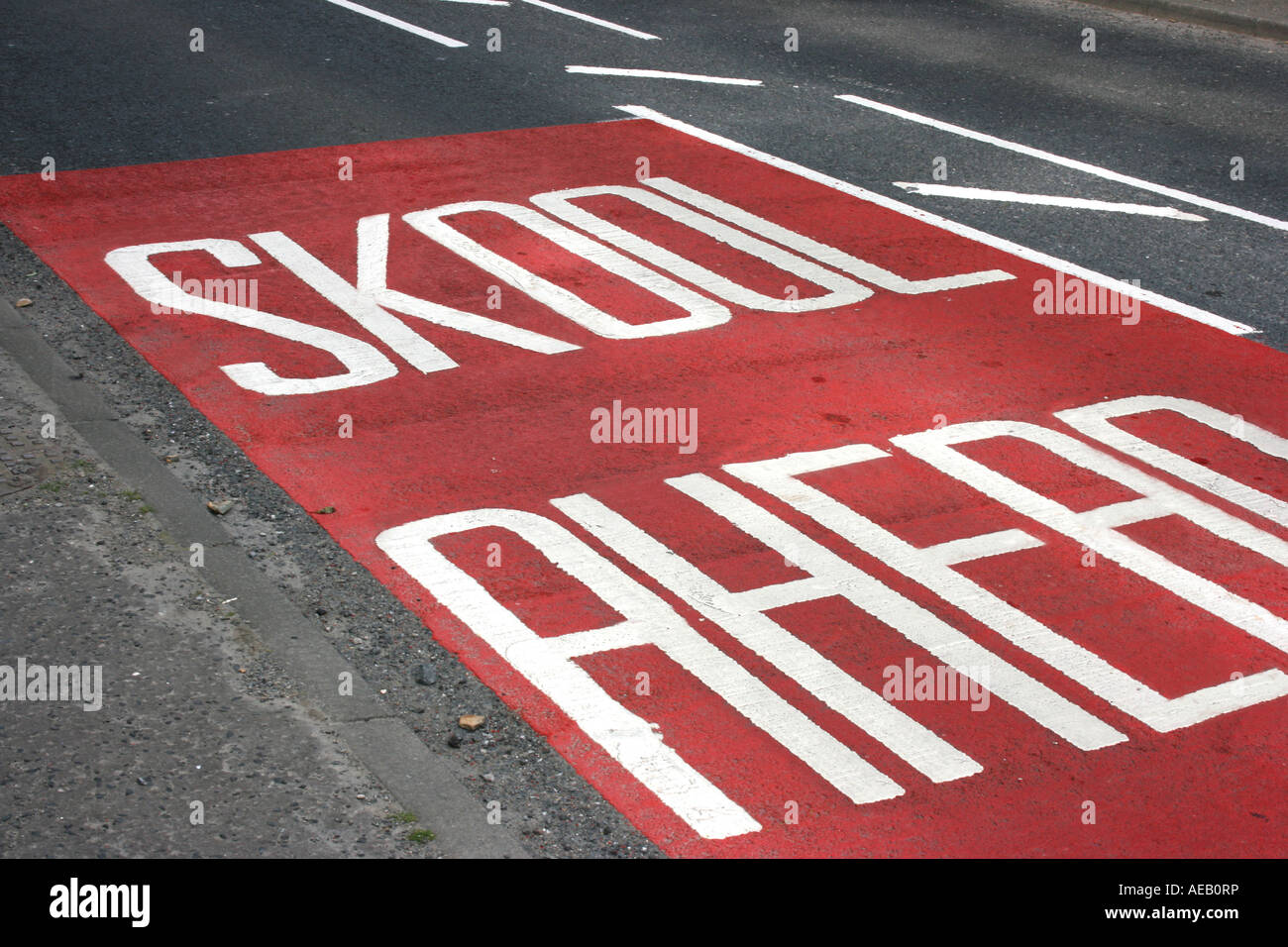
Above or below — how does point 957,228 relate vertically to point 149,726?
above

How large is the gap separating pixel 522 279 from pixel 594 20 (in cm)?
749

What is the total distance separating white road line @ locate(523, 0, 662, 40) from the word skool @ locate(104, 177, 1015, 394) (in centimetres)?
509

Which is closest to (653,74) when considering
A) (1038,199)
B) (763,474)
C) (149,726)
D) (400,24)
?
(400,24)

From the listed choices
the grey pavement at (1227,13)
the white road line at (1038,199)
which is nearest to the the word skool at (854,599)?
the white road line at (1038,199)

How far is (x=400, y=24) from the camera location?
1488 cm

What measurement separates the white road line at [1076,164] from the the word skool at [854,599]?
139 inches

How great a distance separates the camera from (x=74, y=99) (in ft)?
39.1

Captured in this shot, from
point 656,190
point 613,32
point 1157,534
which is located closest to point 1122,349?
point 1157,534

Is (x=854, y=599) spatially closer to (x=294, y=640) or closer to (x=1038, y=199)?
(x=294, y=640)

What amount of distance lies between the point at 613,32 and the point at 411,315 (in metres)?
7.56

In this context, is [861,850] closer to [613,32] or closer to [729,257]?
[729,257]

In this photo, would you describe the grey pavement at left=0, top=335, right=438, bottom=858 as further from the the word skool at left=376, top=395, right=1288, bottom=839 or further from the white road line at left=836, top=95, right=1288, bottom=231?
the white road line at left=836, top=95, right=1288, bottom=231

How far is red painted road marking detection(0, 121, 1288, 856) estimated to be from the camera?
16.2ft

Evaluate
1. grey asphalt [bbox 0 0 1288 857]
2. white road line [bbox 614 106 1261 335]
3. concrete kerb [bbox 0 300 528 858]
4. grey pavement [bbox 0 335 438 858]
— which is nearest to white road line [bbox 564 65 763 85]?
grey asphalt [bbox 0 0 1288 857]
